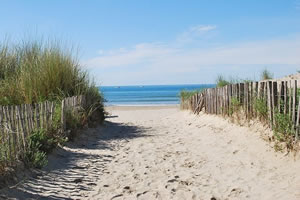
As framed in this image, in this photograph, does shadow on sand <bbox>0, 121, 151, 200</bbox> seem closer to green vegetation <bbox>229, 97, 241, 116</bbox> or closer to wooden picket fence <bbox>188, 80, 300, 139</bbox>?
green vegetation <bbox>229, 97, 241, 116</bbox>

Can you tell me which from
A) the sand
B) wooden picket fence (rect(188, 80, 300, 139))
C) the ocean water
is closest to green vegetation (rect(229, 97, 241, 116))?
wooden picket fence (rect(188, 80, 300, 139))

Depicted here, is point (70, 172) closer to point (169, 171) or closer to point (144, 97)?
point (169, 171)

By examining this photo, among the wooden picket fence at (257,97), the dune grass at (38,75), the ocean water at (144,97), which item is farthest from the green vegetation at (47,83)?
the wooden picket fence at (257,97)

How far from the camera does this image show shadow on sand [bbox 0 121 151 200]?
4539 millimetres

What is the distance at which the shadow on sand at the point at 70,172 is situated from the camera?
4.54 meters

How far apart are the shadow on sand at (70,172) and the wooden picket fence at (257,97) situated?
308 cm

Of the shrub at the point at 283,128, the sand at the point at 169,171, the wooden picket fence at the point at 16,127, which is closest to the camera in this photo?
the sand at the point at 169,171

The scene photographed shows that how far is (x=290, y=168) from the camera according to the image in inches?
213

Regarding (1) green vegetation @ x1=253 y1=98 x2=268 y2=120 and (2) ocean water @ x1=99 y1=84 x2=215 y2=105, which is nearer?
(1) green vegetation @ x1=253 y1=98 x2=268 y2=120

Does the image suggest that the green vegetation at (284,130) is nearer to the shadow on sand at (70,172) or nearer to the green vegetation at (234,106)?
the green vegetation at (234,106)

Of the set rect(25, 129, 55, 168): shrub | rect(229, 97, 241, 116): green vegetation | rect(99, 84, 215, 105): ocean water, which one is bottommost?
rect(99, 84, 215, 105): ocean water

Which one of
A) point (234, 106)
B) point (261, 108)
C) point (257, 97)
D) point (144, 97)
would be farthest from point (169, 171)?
point (144, 97)

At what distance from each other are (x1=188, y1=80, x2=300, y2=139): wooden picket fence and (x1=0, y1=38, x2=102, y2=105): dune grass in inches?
154

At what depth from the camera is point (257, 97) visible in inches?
316
